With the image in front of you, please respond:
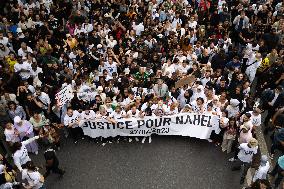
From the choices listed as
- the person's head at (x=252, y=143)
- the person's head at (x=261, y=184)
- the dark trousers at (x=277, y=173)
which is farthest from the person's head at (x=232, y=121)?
the person's head at (x=261, y=184)

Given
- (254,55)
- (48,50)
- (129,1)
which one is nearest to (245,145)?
(254,55)

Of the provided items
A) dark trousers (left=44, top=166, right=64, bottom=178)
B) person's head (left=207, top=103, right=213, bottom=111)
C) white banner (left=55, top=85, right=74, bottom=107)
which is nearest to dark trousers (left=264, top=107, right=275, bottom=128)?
person's head (left=207, top=103, right=213, bottom=111)

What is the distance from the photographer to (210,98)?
1095cm

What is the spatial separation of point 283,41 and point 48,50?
836cm

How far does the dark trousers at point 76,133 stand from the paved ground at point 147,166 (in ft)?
0.75

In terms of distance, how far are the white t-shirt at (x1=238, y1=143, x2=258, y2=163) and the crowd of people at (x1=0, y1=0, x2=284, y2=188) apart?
0.08 feet

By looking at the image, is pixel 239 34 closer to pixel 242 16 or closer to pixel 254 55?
pixel 242 16

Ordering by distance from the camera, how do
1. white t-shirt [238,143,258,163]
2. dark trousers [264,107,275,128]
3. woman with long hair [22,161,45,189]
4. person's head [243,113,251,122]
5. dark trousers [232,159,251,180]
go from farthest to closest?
dark trousers [264,107,275,128] < person's head [243,113,251,122] < dark trousers [232,159,251,180] < white t-shirt [238,143,258,163] < woman with long hair [22,161,45,189]

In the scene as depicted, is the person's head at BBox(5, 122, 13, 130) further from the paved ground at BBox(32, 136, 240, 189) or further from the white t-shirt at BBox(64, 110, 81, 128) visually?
the white t-shirt at BBox(64, 110, 81, 128)

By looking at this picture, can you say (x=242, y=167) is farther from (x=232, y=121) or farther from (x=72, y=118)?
(x=72, y=118)

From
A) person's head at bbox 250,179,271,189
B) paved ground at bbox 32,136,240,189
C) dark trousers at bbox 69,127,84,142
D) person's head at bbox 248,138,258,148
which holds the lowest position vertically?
paved ground at bbox 32,136,240,189

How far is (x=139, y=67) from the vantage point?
12.5 m

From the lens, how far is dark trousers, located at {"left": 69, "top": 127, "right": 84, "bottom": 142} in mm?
11312

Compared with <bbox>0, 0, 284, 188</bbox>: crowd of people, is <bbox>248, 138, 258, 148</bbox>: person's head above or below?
below
